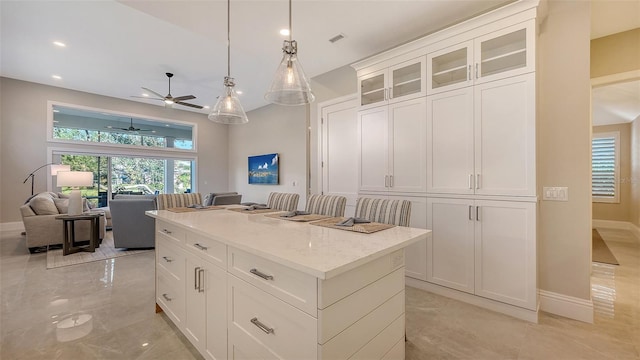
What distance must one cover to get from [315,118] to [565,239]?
11.3 ft

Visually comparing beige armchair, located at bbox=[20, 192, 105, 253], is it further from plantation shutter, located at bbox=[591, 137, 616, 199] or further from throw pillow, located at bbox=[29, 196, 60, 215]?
plantation shutter, located at bbox=[591, 137, 616, 199]

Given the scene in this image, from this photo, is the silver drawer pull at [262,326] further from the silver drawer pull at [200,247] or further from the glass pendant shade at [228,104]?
the glass pendant shade at [228,104]

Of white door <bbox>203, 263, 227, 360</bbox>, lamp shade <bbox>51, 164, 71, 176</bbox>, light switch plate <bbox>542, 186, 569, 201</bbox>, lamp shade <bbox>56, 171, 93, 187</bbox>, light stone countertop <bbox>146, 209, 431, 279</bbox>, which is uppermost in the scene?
lamp shade <bbox>51, 164, 71, 176</bbox>

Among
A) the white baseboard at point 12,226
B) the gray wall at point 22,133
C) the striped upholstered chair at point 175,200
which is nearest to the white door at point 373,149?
the striped upholstered chair at point 175,200

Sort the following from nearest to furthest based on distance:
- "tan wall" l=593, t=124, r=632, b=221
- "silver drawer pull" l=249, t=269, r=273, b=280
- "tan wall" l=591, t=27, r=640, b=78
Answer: "silver drawer pull" l=249, t=269, r=273, b=280 < "tan wall" l=591, t=27, r=640, b=78 < "tan wall" l=593, t=124, r=632, b=221

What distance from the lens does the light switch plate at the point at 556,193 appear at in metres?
2.29

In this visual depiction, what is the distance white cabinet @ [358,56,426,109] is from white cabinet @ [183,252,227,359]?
259 cm

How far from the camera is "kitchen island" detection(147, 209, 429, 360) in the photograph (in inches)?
40.0

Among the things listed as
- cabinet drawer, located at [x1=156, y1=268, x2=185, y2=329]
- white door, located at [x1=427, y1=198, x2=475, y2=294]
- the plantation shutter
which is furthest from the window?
cabinet drawer, located at [x1=156, y1=268, x2=185, y2=329]

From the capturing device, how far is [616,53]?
2836 millimetres

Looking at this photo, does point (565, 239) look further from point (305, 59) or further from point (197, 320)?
point (305, 59)

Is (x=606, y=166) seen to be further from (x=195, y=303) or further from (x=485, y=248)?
(x=195, y=303)

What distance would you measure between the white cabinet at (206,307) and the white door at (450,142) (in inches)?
87.6

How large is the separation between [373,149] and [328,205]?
1034 mm
